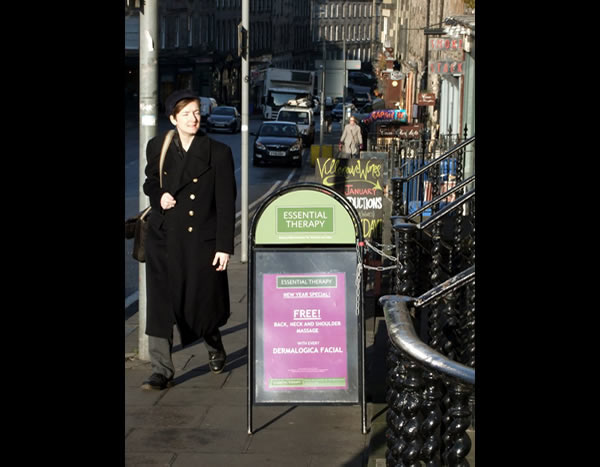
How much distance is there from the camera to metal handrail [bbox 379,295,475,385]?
3.10 meters

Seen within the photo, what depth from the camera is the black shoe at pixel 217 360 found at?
7891 millimetres

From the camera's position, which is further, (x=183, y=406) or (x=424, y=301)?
(x=183, y=406)

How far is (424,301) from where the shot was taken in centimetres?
452

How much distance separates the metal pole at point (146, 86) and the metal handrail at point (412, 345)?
435 centimetres

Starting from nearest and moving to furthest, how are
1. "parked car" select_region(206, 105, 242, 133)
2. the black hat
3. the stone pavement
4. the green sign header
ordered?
the stone pavement → the green sign header → the black hat → "parked car" select_region(206, 105, 242, 133)

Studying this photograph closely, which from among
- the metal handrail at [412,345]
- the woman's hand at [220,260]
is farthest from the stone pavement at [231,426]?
the metal handrail at [412,345]

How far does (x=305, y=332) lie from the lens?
6492mm

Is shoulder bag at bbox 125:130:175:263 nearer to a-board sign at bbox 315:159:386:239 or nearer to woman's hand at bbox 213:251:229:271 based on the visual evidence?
woman's hand at bbox 213:251:229:271

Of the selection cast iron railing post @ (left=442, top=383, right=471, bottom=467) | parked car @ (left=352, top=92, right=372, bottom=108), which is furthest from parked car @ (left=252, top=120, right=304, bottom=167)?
parked car @ (left=352, top=92, right=372, bottom=108)

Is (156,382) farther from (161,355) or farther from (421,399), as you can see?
(421,399)

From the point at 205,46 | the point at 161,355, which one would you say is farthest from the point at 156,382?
the point at 205,46

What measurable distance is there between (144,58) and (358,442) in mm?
3337
